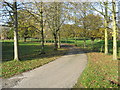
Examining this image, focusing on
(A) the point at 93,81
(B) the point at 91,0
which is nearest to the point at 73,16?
(B) the point at 91,0

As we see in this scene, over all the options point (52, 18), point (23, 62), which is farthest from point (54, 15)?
point (23, 62)

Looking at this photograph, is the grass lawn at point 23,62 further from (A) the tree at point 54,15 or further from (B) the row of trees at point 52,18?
(A) the tree at point 54,15

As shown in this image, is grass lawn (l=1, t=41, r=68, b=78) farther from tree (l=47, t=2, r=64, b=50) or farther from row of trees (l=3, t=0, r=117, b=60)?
tree (l=47, t=2, r=64, b=50)

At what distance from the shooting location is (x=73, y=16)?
23.0 metres

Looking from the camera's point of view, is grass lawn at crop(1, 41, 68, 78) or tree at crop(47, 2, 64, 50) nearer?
grass lawn at crop(1, 41, 68, 78)

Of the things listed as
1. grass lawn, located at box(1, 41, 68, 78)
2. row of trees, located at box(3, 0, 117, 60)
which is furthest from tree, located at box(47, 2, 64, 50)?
grass lawn, located at box(1, 41, 68, 78)

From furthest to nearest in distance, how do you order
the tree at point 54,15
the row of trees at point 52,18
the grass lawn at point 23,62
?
1. the tree at point 54,15
2. the row of trees at point 52,18
3. the grass lawn at point 23,62

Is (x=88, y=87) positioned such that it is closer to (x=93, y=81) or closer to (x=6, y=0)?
(x=93, y=81)

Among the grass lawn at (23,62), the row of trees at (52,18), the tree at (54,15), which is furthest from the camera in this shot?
the tree at (54,15)

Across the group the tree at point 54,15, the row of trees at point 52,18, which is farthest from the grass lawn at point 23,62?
the tree at point 54,15

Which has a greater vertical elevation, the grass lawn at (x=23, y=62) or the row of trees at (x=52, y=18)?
the row of trees at (x=52, y=18)

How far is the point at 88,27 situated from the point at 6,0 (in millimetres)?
19762

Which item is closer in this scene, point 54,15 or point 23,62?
point 23,62

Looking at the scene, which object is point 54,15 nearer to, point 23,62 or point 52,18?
point 52,18
